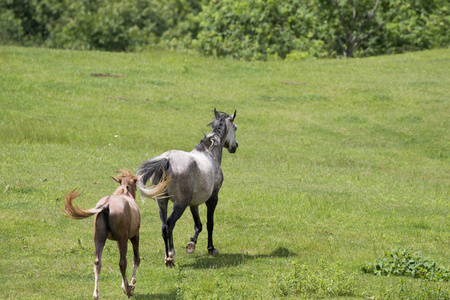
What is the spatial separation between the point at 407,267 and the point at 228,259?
3.74m

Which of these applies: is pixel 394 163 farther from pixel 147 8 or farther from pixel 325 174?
pixel 147 8

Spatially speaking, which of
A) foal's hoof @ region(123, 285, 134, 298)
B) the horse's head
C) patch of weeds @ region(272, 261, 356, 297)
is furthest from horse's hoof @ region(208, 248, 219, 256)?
foal's hoof @ region(123, 285, 134, 298)

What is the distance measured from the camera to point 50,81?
30953 mm

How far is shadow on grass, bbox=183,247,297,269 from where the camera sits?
1216 cm

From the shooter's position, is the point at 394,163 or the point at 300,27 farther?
the point at 300,27

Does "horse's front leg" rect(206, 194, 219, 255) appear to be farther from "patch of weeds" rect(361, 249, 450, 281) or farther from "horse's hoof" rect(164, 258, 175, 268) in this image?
"patch of weeds" rect(361, 249, 450, 281)

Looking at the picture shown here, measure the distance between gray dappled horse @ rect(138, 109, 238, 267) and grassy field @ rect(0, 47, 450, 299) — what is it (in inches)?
31.3

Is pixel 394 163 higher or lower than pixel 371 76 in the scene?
lower

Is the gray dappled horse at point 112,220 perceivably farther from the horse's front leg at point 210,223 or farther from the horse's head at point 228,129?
the horse's head at point 228,129

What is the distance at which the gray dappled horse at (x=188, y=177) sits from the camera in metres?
11.6

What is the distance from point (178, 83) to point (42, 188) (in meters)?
17.0

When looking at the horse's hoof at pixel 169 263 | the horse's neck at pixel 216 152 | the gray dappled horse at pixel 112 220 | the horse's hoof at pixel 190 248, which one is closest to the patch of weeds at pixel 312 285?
the horse's hoof at pixel 169 263

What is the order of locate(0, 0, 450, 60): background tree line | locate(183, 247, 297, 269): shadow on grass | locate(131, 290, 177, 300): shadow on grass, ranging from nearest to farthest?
locate(131, 290, 177, 300): shadow on grass
locate(183, 247, 297, 269): shadow on grass
locate(0, 0, 450, 60): background tree line

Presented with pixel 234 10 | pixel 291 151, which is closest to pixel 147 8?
pixel 234 10
